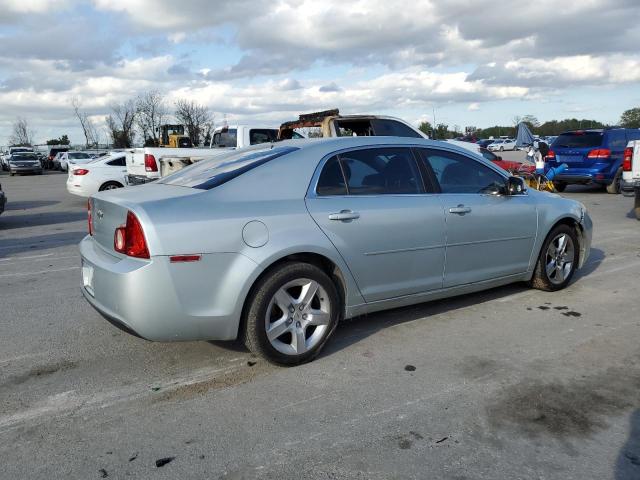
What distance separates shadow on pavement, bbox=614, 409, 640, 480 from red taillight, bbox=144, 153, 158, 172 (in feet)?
38.5

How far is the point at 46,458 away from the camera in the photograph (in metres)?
2.94

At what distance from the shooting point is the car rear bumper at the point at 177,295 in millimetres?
3547

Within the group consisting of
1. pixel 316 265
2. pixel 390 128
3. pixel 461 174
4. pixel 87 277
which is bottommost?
pixel 87 277

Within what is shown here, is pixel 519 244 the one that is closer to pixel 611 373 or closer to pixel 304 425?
pixel 611 373

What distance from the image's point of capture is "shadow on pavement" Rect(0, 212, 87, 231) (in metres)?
12.3

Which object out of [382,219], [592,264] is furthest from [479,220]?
[592,264]

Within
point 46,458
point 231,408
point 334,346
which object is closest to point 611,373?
point 334,346

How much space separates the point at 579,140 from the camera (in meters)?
15.7

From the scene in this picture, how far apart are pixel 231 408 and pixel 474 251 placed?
2.56 m

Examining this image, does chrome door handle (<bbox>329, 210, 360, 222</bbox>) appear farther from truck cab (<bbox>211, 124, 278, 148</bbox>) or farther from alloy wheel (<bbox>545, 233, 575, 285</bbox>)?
truck cab (<bbox>211, 124, 278, 148</bbox>)

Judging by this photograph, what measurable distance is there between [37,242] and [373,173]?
24.2 feet

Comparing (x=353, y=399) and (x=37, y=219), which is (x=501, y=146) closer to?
(x=37, y=219)

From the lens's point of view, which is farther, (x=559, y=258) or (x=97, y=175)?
(x=97, y=175)

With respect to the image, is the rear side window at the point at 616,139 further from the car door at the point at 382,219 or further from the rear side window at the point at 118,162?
the rear side window at the point at 118,162
